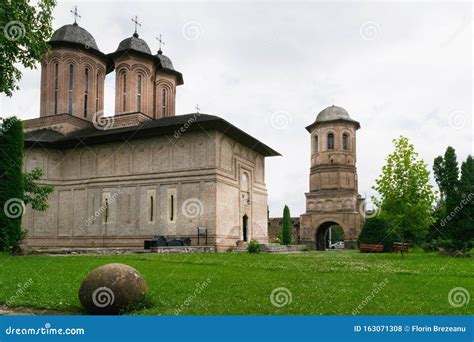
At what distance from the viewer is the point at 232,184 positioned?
2659cm

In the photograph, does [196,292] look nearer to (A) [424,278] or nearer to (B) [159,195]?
(A) [424,278]

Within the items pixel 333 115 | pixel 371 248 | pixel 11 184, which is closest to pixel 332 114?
pixel 333 115

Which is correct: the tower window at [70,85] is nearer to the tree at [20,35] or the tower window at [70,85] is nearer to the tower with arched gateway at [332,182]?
the tree at [20,35]

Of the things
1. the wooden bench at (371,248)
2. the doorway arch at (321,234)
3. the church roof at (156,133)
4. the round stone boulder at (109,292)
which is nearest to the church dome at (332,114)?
the doorway arch at (321,234)

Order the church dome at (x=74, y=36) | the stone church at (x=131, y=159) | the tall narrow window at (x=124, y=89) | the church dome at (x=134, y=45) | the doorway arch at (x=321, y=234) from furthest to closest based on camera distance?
1. the doorway arch at (x=321, y=234)
2. the church dome at (x=134, y=45)
3. the tall narrow window at (x=124, y=89)
4. the church dome at (x=74, y=36)
5. the stone church at (x=131, y=159)

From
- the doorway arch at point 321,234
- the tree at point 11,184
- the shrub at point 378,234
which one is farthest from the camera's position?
the doorway arch at point 321,234

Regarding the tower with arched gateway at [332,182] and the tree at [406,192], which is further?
the tower with arched gateway at [332,182]

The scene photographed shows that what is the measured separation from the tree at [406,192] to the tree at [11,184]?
A: 53.1 feet

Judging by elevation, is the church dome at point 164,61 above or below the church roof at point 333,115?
above

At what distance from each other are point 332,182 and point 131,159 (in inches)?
725

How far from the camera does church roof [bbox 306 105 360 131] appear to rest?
39594 mm

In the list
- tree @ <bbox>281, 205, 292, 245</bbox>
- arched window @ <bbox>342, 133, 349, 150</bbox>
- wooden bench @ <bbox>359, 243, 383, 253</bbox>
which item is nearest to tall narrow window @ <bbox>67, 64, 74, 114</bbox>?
wooden bench @ <bbox>359, 243, 383, 253</bbox>

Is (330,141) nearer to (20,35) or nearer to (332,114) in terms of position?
(332,114)

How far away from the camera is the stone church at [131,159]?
82.5 ft
